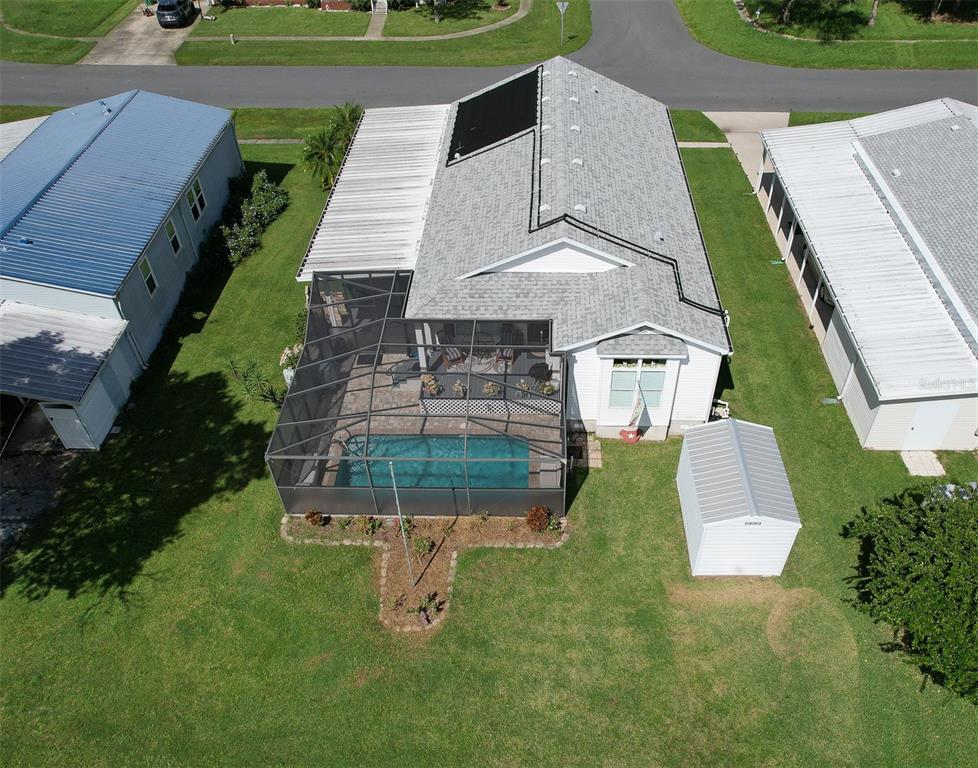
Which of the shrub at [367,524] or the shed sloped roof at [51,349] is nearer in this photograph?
the shrub at [367,524]

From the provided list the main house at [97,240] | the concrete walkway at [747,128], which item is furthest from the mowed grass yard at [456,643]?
the concrete walkway at [747,128]

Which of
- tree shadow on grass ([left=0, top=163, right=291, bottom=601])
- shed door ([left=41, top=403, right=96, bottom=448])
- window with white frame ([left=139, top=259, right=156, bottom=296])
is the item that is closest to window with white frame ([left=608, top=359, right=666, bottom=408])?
tree shadow on grass ([left=0, top=163, right=291, bottom=601])

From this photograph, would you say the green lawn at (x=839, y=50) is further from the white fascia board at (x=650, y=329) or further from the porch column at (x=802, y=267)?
the white fascia board at (x=650, y=329)

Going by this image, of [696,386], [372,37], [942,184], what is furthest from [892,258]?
[372,37]

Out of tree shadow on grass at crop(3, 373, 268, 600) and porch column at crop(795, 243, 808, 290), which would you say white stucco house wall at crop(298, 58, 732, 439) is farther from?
tree shadow on grass at crop(3, 373, 268, 600)

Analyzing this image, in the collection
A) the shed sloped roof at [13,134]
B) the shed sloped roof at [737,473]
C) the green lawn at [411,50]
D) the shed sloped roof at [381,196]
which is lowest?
the green lawn at [411,50]

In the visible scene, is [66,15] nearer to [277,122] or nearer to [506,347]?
[277,122]
